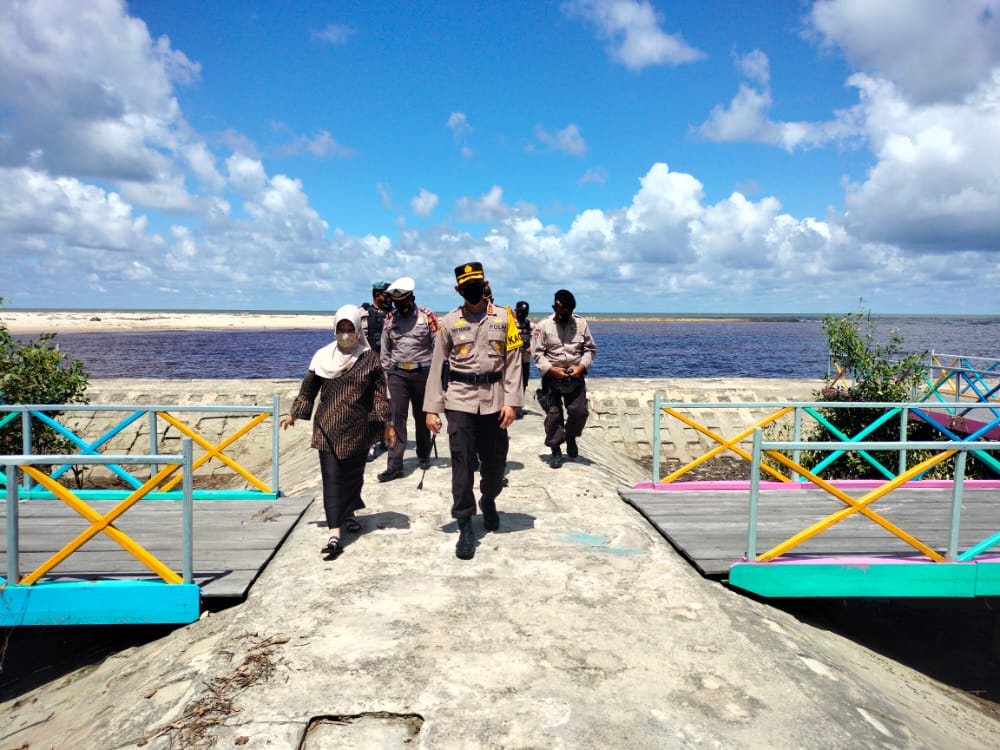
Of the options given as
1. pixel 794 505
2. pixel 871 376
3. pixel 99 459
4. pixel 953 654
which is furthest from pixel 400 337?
pixel 871 376

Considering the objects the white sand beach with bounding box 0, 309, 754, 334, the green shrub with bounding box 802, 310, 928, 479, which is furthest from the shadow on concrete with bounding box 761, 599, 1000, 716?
the white sand beach with bounding box 0, 309, 754, 334

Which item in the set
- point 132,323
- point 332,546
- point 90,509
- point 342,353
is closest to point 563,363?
point 342,353

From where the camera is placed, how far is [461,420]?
473 cm

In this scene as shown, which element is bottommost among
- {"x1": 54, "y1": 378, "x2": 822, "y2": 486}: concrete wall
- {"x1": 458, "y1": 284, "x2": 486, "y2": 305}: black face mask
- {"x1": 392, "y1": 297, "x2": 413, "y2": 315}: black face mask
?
{"x1": 54, "y1": 378, "x2": 822, "y2": 486}: concrete wall

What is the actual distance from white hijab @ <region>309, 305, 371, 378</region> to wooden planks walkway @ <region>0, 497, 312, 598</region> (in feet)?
4.56

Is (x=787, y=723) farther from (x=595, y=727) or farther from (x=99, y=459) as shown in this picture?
(x=99, y=459)

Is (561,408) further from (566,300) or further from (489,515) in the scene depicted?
(489,515)

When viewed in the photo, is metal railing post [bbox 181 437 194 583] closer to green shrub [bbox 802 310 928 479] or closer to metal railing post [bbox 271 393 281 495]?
metal railing post [bbox 271 393 281 495]

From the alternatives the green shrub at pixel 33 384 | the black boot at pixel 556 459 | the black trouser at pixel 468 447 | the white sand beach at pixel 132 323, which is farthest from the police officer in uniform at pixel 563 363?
the white sand beach at pixel 132 323

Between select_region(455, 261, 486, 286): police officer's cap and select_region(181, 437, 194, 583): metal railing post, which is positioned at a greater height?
select_region(455, 261, 486, 286): police officer's cap

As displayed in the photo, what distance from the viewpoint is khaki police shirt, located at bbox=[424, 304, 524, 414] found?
4742 millimetres

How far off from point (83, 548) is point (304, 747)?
322 cm

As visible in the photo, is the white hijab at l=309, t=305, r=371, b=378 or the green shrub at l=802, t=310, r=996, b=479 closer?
the white hijab at l=309, t=305, r=371, b=378

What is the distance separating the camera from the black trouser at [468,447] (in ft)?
15.5
